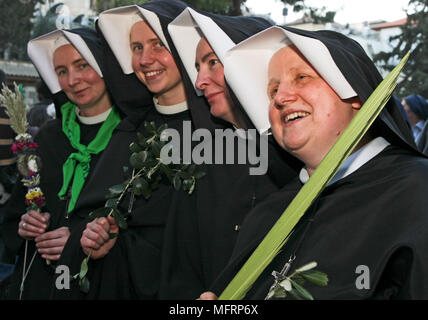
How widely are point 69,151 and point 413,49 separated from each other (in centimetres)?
2460

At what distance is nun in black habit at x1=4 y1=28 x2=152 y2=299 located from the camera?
409cm

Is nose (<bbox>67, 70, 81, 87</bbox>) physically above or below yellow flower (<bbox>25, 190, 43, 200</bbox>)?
above

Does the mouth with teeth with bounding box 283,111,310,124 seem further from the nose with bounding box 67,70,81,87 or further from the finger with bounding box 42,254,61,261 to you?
the nose with bounding box 67,70,81,87

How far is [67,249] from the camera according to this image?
3.88m

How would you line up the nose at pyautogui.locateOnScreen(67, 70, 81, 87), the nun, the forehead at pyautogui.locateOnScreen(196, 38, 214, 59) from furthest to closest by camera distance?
1. the nose at pyautogui.locateOnScreen(67, 70, 81, 87)
2. the nun
3. the forehead at pyautogui.locateOnScreen(196, 38, 214, 59)

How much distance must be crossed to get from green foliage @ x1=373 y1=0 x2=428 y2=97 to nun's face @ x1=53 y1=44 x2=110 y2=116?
2389 centimetres

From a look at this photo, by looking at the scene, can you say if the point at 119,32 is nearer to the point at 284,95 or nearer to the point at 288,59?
the point at 288,59

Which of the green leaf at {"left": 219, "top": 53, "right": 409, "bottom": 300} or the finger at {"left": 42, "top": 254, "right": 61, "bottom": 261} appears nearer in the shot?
the green leaf at {"left": 219, "top": 53, "right": 409, "bottom": 300}

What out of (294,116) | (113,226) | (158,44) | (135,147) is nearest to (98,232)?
(113,226)

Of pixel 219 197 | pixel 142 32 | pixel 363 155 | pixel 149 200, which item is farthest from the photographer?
pixel 142 32

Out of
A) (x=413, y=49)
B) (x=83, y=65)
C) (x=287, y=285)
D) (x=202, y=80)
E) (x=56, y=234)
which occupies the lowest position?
(x=413, y=49)

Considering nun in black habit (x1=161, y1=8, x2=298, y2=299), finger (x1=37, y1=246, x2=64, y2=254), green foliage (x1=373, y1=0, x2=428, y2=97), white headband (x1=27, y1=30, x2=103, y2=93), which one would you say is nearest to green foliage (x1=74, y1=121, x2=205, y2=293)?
nun in black habit (x1=161, y1=8, x2=298, y2=299)

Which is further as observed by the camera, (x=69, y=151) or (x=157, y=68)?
(x=69, y=151)

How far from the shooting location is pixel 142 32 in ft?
13.1
